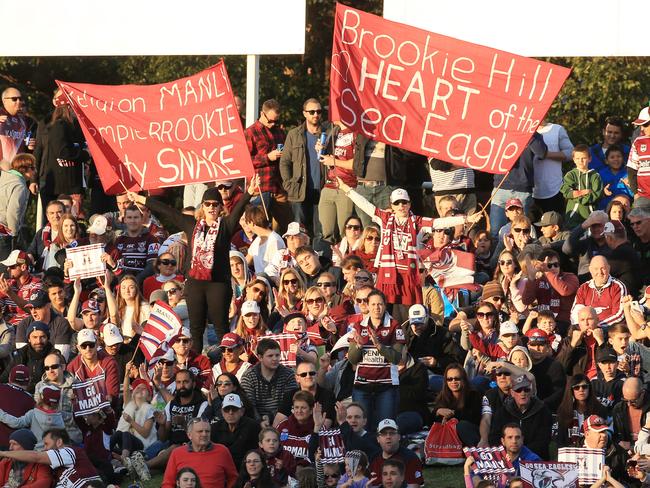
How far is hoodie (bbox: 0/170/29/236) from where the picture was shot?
910 inches

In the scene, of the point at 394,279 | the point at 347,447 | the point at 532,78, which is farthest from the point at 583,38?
the point at 347,447

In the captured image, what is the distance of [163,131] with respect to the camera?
841 inches

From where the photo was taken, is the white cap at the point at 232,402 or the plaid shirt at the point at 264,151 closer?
the white cap at the point at 232,402

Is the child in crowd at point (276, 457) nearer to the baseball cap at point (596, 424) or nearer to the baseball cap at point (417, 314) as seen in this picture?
the baseball cap at point (417, 314)

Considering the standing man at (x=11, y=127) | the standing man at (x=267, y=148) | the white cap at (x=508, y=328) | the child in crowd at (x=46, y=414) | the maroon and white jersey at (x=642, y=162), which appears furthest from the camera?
the standing man at (x=11, y=127)

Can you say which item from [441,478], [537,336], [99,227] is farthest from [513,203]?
[441,478]

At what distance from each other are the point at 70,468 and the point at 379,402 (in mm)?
3022

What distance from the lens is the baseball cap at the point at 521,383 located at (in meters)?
17.4

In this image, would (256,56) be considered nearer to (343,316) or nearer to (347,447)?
(343,316)

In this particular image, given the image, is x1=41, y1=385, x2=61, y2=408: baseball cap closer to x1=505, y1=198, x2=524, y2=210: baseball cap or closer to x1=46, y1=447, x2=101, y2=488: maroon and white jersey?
x1=46, y1=447, x2=101, y2=488: maroon and white jersey

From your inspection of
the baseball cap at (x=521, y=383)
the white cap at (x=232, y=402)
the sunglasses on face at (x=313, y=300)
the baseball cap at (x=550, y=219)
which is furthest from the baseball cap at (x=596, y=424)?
the baseball cap at (x=550, y=219)

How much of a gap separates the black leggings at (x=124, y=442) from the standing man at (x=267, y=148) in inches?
189

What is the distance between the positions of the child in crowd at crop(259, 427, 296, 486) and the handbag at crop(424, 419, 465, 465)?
57.3 inches

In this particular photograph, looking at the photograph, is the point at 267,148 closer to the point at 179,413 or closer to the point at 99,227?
the point at 99,227
